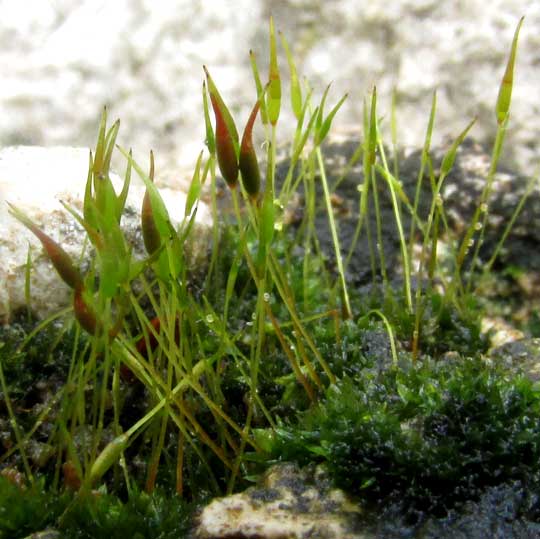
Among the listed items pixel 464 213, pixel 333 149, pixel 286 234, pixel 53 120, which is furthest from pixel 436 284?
pixel 53 120

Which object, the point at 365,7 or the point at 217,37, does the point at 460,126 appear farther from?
the point at 217,37

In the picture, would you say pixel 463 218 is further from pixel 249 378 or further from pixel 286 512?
pixel 286 512

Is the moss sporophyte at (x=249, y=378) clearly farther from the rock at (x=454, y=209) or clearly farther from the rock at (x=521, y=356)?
the rock at (x=454, y=209)

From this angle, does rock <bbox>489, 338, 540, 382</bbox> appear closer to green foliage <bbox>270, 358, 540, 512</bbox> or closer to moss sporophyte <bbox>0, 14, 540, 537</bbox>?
moss sporophyte <bbox>0, 14, 540, 537</bbox>

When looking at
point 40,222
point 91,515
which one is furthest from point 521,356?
point 40,222

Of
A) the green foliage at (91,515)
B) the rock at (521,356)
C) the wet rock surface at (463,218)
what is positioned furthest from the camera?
the wet rock surface at (463,218)

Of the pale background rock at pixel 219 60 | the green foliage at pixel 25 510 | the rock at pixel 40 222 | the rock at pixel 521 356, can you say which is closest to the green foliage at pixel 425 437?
the rock at pixel 521 356
